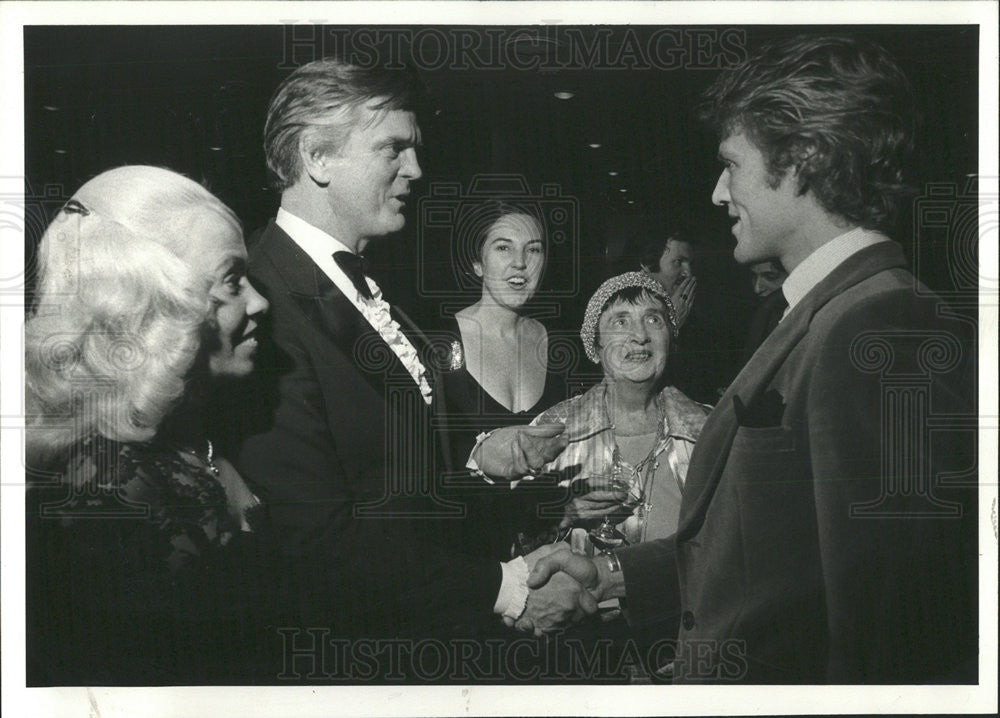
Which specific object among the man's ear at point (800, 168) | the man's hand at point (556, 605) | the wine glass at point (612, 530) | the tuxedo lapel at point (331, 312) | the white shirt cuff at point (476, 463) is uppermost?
the man's ear at point (800, 168)

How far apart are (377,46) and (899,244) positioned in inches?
63.4

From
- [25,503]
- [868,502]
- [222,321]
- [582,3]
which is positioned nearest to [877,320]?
[868,502]

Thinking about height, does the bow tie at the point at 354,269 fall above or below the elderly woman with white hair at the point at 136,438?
above

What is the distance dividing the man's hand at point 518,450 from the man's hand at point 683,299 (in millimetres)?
461

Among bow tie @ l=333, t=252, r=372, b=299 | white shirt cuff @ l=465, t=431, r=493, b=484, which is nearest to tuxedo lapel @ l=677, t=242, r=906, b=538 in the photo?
white shirt cuff @ l=465, t=431, r=493, b=484

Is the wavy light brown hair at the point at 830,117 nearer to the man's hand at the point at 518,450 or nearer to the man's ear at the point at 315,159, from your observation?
the man's hand at the point at 518,450

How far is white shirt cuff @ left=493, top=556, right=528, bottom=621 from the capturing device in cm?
283

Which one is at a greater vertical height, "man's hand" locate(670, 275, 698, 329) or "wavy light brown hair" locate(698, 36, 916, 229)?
"wavy light brown hair" locate(698, 36, 916, 229)

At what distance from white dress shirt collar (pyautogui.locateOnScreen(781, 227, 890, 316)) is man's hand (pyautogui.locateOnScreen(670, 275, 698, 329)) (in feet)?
0.89

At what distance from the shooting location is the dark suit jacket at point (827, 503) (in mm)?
2834

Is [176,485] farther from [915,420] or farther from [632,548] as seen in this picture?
[915,420]

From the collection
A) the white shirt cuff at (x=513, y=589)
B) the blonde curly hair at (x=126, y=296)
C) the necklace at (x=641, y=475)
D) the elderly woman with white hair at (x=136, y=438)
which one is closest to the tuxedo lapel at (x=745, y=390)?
the necklace at (x=641, y=475)

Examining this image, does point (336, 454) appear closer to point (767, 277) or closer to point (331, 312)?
point (331, 312)

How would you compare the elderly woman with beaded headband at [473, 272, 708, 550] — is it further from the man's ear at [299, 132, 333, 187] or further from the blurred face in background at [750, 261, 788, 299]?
the man's ear at [299, 132, 333, 187]
